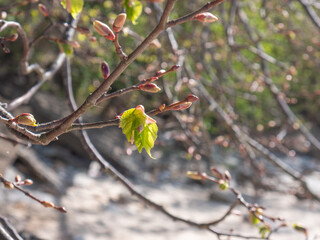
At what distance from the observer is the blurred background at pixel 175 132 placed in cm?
279

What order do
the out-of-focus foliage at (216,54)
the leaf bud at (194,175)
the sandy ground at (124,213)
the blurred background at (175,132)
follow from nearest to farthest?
the leaf bud at (194,175)
the blurred background at (175,132)
the out-of-focus foliage at (216,54)
the sandy ground at (124,213)

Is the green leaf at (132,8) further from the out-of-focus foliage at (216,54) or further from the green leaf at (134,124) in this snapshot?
the out-of-focus foliage at (216,54)

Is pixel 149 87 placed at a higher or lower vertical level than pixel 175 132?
lower

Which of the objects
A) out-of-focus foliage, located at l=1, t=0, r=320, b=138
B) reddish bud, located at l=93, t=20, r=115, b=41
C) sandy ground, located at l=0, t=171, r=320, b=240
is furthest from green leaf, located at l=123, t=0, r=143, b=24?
sandy ground, located at l=0, t=171, r=320, b=240

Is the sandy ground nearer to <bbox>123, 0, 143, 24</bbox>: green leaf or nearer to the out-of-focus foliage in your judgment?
the out-of-focus foliage

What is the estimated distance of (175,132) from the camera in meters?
3.05

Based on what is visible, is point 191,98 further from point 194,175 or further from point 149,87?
point 194,175

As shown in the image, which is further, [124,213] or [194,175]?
[124,213]

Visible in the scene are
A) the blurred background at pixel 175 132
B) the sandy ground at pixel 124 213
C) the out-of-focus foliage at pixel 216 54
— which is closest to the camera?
the blurred background at pixel 175 132

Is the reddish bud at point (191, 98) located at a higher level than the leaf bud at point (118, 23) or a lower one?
lower

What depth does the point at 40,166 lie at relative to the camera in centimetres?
439

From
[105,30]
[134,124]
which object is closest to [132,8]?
[105,30]

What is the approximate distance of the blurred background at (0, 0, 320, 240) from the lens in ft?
9.14

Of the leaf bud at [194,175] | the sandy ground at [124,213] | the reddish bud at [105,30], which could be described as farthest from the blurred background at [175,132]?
the reddish bud at [105,30]
